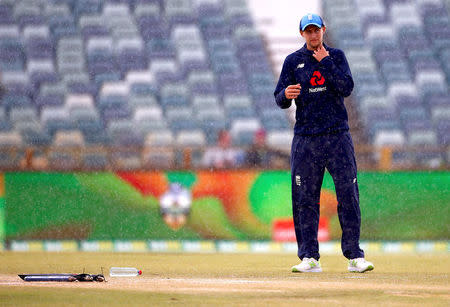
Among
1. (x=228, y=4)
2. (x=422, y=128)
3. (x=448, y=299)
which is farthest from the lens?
(x=228, y=4)

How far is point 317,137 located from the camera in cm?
805

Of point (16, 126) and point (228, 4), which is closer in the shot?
point (16, 126)

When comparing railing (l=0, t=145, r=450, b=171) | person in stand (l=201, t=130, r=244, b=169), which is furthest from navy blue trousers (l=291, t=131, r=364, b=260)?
person in stand (l=201, t=130, r=244, b=169)

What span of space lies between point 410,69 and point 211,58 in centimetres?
469

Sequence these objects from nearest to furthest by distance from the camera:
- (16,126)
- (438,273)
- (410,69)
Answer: (438,273) → (16,126) → (410,69)

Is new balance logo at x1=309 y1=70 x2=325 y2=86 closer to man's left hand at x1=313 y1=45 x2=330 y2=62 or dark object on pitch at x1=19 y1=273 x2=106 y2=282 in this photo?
man's left hand at x1=313 y1=45 x2=330 y2=62

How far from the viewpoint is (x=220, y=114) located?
67.1 ft

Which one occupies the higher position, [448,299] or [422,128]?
[422,128]

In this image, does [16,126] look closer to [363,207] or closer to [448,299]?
[363,207]

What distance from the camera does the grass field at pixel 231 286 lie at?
18.6 feet

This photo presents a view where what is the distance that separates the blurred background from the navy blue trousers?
6.71 metres

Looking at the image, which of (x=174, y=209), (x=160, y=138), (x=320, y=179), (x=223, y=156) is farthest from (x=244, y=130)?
(x=320, y=179)

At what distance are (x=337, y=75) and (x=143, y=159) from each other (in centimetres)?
792

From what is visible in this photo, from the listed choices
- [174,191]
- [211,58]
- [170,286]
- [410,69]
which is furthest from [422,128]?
[170,286]
